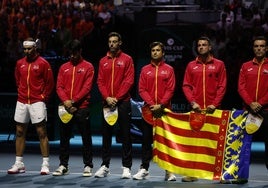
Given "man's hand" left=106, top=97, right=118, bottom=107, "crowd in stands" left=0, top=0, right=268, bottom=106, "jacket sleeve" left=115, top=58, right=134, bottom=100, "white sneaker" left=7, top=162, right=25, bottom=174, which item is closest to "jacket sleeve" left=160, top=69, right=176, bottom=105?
"jacket sleeve" left=115, top=58, right=134, bottom=100

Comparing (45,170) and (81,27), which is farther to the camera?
(81,27)

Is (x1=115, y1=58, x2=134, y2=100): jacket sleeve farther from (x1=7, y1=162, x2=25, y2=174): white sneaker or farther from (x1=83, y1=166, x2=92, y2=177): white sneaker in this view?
(x1=7, y1=162, x2=25, y2=174): white sneaker

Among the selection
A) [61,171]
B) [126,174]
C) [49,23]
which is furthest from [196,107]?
[49,23]

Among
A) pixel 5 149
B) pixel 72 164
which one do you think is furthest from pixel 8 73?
pixel 72 164

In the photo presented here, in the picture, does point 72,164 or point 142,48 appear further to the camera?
point 142,48

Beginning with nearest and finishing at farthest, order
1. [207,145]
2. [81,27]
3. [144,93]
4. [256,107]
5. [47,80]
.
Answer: [256,107] → [207,145] → [144,93] → [47,80] → [81,27]

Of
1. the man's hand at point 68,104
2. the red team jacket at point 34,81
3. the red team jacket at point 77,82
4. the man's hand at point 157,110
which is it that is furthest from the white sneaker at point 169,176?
the red team jacket at point 34,81

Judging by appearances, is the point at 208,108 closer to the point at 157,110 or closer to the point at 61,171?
the point at 157,110

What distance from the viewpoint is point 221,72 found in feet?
24.6

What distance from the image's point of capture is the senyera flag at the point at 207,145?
7309 millimetres

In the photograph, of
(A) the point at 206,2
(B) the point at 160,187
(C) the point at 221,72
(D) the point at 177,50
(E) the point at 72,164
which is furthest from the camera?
(A) the point at 206,2

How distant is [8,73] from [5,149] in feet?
8.11

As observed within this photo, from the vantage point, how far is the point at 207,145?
7.43 metres

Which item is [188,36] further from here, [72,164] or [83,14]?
[72,164]
